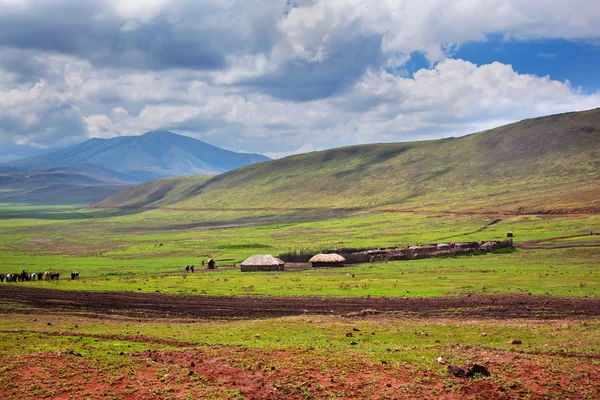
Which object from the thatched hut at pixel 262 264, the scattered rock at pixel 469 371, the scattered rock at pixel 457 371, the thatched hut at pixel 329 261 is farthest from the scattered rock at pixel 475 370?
the thatched hut at pixel 329 261

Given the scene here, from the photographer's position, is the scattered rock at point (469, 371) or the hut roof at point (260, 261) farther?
the hut roof at point (260, 261)

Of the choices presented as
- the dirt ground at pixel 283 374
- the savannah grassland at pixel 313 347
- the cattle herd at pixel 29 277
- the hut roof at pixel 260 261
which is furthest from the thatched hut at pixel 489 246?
the dirt ground at pixel 283 374

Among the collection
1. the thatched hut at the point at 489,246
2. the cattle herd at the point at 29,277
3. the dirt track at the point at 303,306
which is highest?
the cattle herd at the point at 29,277

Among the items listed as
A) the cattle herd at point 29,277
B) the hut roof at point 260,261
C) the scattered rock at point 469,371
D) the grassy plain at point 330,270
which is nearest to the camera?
the scattered rock at point 469,371

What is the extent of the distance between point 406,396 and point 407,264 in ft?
230

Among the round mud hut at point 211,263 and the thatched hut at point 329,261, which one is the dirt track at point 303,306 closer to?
the round mud hut at point 211,263

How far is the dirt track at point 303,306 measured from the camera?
40156mm

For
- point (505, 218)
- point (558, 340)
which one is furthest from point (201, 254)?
point (558, 340)

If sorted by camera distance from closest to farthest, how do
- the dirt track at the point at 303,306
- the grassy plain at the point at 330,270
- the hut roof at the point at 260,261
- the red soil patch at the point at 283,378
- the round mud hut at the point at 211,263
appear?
the red soil patch at the point at 283,378
the dirt track at the point at 303,306
the grassy plain at the point at 330,270
the hut roof at the point at 260,261
the round mud hut at the point at 211,263

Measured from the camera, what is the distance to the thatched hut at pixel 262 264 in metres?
87.6

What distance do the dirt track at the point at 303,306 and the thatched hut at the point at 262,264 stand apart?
3376cm

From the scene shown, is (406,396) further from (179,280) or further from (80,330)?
(179,280)

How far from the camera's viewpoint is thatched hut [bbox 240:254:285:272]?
287 feet

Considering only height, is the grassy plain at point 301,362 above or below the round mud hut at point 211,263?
below
